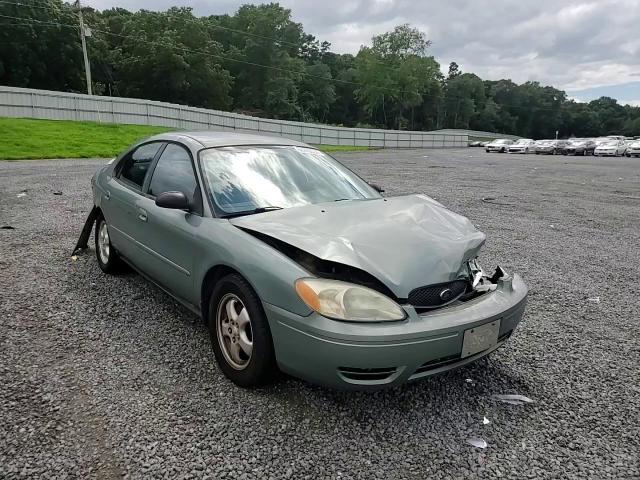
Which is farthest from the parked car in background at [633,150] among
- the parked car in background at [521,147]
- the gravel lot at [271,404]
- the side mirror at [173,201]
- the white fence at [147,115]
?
the side mirror at [173,201]

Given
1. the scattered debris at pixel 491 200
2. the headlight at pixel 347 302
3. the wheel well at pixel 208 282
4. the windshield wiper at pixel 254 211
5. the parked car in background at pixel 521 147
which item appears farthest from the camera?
the parked car in background at pixel 521 147

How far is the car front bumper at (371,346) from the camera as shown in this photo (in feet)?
7.30

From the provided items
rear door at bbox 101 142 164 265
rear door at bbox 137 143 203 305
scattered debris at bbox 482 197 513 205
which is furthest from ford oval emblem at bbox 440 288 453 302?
scattered debris at bbox 482 197 513 205

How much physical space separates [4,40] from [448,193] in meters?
54.8

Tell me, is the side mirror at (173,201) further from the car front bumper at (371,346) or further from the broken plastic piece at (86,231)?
the broken plastic piece at (86,231)

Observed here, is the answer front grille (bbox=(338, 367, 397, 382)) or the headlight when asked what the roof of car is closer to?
the headlight

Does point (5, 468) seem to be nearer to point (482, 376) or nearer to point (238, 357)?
point (238, 357)

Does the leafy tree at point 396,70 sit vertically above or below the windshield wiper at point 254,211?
above

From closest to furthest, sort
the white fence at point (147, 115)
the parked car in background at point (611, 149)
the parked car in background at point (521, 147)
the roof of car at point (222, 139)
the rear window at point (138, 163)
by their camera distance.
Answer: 1. the roof of car at point (222, 139)
2. the rear window at point (138, 163)
3. the white fence at point (147, 115)
4. the parked car in background at point (611, 149)
5. the parked car in background at point (521, 147)

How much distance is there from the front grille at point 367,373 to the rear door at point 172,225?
48.7 inches

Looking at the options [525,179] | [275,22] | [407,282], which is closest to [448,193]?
[525,179]

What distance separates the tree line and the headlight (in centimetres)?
4328

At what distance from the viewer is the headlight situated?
2291 mm

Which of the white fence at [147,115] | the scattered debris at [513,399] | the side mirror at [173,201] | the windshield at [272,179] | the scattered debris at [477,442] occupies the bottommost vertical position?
the scattered debris at [477,442]
